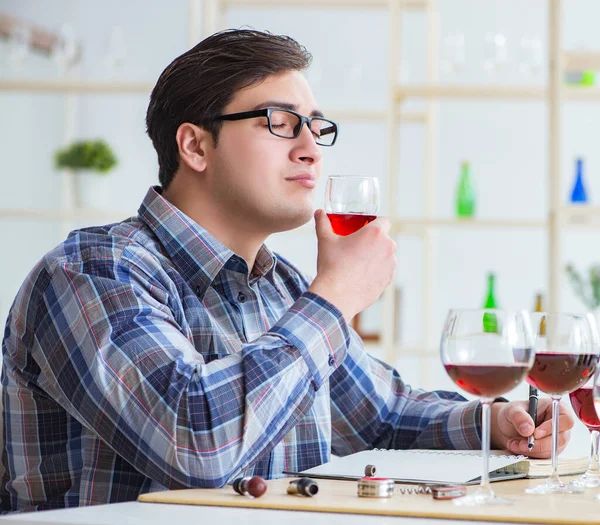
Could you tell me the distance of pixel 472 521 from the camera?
2.83 ft

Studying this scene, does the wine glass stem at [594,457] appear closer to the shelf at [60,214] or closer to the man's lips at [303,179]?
the man's lips at [303,179]

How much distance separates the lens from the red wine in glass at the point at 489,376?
3.15 ft

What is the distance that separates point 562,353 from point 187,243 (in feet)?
2.10

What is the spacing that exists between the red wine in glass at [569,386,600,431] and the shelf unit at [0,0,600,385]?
2.16m

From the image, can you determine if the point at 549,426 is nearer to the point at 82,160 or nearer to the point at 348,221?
the point at 348,221

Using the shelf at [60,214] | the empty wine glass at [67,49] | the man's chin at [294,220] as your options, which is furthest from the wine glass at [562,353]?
the empty wine glass at [67,49]

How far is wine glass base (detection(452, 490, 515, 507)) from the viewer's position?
3.08 feet

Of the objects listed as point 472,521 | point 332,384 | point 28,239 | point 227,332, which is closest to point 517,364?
point 472,521

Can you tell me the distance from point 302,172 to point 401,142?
9.28 ft

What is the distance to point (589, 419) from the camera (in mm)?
1156

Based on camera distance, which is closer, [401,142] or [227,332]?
[227,332]

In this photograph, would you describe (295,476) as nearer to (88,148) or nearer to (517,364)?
(517,364)

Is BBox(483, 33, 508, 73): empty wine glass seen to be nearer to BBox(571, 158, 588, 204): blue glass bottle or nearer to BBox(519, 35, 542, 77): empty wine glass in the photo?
BBox(519, 35, 542, 77): empty wine glass

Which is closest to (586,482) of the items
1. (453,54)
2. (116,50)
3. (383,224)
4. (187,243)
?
(383,224)
